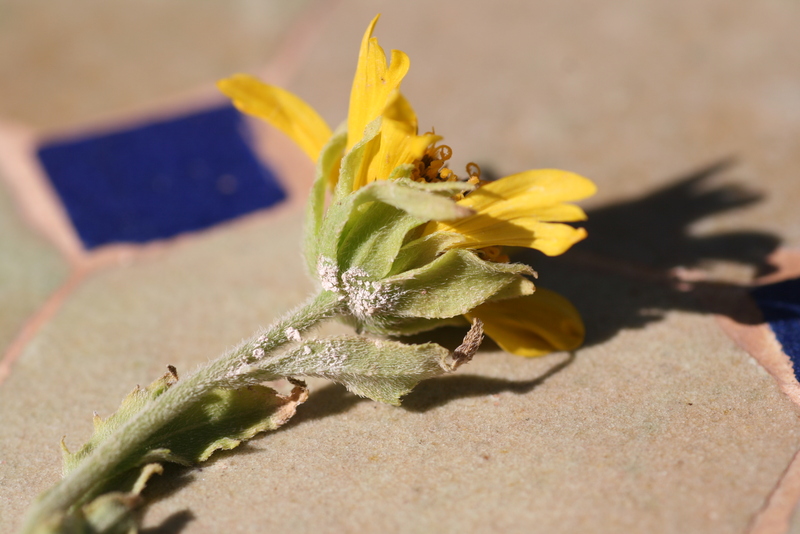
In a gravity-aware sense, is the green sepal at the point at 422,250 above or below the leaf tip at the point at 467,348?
above

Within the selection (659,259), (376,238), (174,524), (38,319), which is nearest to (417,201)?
(376,238)

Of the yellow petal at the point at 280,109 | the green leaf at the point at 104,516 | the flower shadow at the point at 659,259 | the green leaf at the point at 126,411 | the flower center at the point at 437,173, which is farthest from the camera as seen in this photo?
the flower shadow at the point at 659,259

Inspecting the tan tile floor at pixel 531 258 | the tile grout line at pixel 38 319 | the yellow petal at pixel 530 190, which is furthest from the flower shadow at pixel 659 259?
the tile grout line at pixel 38 319

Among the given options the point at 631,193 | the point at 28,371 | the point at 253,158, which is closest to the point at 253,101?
the point at 28,371

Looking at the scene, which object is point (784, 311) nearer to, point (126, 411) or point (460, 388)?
point (460, 388)

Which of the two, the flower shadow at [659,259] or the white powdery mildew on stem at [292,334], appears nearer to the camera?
the white powdery mildew on stem at [292,334]

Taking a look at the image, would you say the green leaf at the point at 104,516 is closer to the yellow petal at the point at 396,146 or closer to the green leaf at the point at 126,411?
the green leaf at the point at 126,411

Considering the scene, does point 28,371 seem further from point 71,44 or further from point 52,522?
point 71,44
